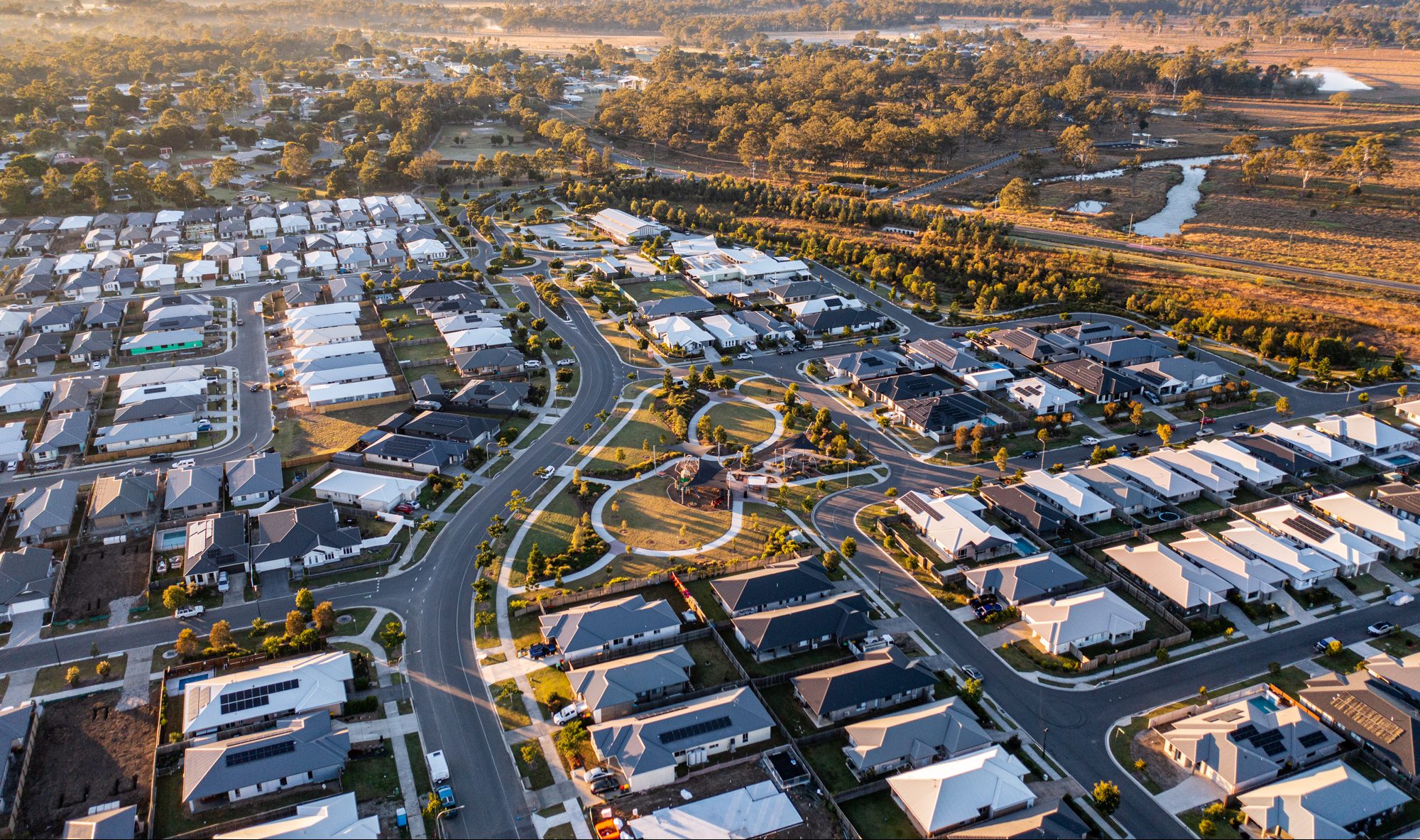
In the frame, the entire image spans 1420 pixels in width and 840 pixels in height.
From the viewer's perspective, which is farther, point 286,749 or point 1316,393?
point 1316,393

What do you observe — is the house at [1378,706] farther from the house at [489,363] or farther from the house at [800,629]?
the house at [489,363]

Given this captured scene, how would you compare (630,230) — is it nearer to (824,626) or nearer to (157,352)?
(157,352)

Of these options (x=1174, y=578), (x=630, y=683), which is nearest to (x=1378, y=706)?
(x=1174, y=578)

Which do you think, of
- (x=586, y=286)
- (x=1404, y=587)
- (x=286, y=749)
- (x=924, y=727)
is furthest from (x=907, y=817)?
(x=586, y=286)

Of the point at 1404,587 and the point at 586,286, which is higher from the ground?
the point at 586,286

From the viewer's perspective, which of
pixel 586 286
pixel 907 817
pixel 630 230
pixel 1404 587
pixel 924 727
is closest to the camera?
pixel 907 817

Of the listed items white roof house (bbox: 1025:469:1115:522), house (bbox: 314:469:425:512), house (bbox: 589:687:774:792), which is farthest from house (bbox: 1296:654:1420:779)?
house (bbox: 314:469:425:512)
